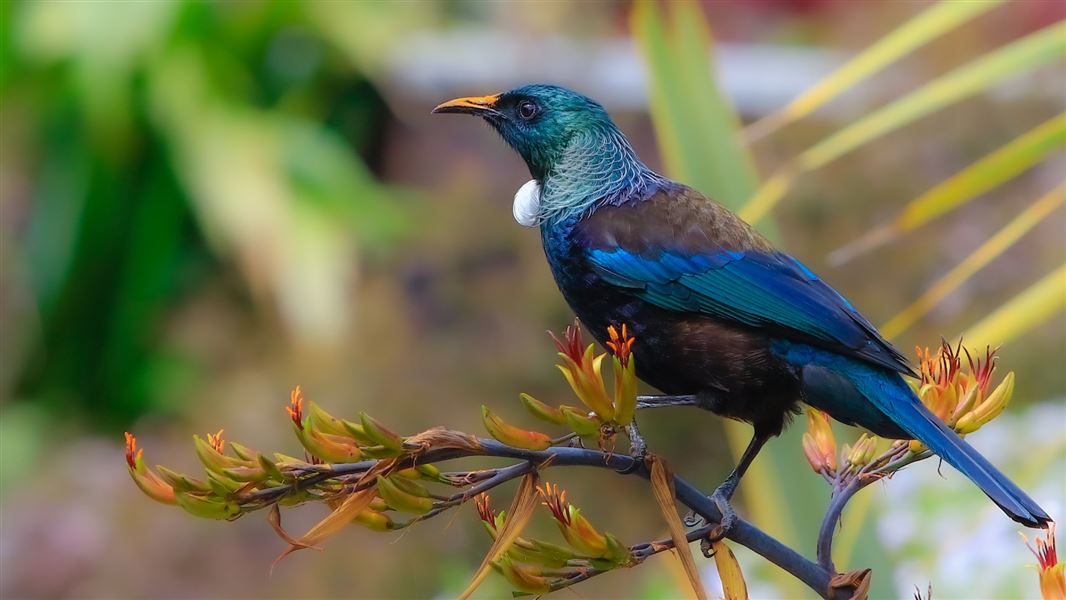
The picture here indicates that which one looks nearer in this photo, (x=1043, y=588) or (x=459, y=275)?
(x=1043, y=588)

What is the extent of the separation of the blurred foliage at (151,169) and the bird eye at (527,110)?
11.0 feet

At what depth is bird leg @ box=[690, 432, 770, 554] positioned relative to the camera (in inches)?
51.4

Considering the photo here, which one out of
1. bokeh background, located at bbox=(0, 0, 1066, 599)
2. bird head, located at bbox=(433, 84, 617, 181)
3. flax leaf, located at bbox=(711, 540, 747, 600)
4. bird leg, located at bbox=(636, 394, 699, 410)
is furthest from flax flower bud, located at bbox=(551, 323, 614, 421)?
bokeh background, located at bbox=(0, 0, 1066, 599)

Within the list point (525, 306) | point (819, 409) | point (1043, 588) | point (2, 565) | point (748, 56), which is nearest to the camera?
point (1043, 588)

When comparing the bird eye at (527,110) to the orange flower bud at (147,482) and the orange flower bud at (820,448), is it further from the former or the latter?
the orange flower bud at (147,482)

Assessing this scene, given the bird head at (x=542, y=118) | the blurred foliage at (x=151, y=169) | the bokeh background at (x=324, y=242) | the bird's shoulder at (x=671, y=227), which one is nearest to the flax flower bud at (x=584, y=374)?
the bird's shoulder at (x=671, y=227)

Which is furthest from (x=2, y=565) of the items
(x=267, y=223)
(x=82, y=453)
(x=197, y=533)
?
(x=267, y=223)

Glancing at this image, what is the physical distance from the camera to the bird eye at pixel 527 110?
6.26ft

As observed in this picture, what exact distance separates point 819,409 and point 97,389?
4.56m

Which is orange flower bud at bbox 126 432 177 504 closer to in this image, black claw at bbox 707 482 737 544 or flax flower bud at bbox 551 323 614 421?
flax flower bud at bbox 551 323 614 421

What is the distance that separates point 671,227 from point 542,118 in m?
0.30

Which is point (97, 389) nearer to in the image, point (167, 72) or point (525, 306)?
point (167, 72)

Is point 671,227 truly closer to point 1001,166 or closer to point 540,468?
point 1001,166

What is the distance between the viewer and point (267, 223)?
17.3 feet
